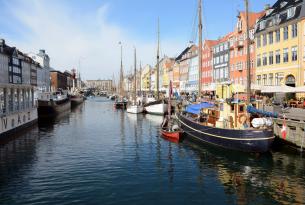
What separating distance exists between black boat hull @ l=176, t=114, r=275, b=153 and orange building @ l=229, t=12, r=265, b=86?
40.6m

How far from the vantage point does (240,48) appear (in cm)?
7756

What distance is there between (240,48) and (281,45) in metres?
20.8

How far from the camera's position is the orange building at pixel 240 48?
7469 centimetres

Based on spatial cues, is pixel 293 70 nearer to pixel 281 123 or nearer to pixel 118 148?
pixel 281 123

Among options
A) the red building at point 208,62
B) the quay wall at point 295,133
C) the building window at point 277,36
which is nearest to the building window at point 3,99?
the quay wall at point 295,133

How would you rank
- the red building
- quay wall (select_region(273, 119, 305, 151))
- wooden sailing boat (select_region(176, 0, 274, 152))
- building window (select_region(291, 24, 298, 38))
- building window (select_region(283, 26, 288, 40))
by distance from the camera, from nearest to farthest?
wooden sailing boat (select_region(176, 0, 274, 152)) < quay wall (select_region(273, 119, 305, 151)) < building window (select_region(291, 24, 298, 38)) < building window (select_region(283, 26, 288, 40)) < the red building

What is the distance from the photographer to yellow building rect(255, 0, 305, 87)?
52.6 m

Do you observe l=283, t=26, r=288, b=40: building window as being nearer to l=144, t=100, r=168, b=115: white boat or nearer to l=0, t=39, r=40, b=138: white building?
l=144, t=100, r=168, b=115: white boat

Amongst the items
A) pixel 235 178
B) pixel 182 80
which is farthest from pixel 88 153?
pixel 182 80

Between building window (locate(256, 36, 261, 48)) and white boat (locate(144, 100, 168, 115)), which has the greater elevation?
building window (locate(256, 36, 261, 48))

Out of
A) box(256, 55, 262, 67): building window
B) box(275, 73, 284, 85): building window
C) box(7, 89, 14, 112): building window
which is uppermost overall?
box(256, 55, 262, 67): building window

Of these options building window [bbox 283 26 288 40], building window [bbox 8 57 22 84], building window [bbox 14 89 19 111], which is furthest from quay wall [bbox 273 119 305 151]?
building window [bbox 8 57 22 84]

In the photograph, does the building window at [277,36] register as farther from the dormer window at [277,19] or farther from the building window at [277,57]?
the building window at [277,57]

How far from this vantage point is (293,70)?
53.9 metres
